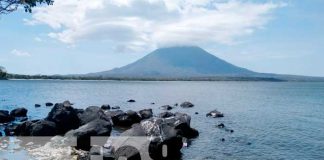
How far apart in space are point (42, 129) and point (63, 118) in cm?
514

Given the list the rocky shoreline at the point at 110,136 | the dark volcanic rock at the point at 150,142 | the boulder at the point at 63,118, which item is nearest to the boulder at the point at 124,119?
the rocky shoreline at the point at 110,136

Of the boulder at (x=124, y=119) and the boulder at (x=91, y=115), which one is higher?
A: the boulder at (x=91, y=115)

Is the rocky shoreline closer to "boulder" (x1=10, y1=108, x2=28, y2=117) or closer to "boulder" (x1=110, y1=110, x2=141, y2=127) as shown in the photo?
"boulder" (x1=110, y1=110, x2=141, y2=127)

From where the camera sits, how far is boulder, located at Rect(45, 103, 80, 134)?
35.3 m

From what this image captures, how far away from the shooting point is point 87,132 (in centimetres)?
2727

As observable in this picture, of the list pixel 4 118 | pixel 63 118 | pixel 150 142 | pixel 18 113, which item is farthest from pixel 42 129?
pixel 18 113

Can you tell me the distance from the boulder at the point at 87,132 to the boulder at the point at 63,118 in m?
7.48

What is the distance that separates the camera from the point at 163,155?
980 inches

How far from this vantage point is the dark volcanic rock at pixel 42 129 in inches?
1198

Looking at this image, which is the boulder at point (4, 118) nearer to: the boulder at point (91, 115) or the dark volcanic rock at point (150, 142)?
the boulder at point (91, 115)

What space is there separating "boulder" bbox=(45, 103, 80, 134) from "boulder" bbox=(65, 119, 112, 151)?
748 centimetres

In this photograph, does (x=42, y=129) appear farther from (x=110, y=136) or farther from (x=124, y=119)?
(x=124, y=119)

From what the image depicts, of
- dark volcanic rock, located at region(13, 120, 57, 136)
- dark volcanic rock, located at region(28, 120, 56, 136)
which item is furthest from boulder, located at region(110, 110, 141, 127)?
dark volcanic rock, located at region(28, 120, 56, 136)

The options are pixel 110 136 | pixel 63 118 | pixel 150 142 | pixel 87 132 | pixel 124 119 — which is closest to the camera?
pixel 150 142
